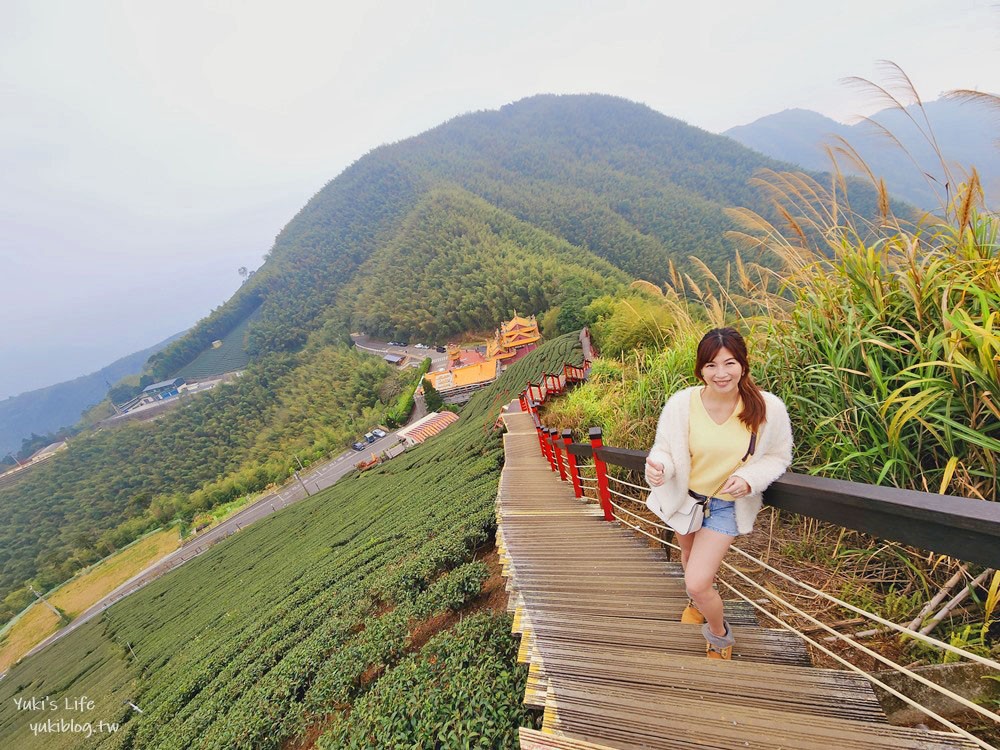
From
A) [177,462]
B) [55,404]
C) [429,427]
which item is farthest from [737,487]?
[55,404]

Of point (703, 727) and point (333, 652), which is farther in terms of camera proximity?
point (333, 652)

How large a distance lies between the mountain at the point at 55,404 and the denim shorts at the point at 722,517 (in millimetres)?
175393

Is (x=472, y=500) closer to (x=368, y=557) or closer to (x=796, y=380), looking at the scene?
(x=368, y=557)

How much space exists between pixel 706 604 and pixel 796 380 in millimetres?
1489

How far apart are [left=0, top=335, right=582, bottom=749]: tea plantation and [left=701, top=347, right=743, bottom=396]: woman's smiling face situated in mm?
1707

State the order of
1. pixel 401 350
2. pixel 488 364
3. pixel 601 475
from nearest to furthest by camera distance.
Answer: pixel 601 475 → pixel 488 364 → pixel 401 350

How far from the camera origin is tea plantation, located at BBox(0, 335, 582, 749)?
2.10 metres

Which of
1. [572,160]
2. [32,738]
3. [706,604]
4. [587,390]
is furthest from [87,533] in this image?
[572,160]

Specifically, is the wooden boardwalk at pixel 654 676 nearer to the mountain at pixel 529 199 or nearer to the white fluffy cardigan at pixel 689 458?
the white fluffy cardigan at pixel 689 458

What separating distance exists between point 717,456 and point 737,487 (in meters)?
0.14

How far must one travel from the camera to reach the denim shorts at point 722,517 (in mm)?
1602

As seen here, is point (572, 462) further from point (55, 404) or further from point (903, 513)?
point (55, 404)

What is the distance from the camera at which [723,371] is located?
1.47 metres

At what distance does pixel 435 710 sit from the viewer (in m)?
1.98
